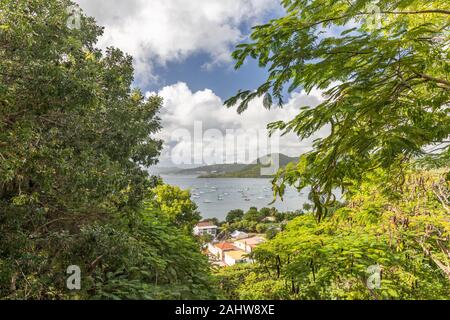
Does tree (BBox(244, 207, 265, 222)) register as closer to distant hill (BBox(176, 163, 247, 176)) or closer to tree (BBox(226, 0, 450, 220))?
distant hill (BBox(176, 163, 247, 176))

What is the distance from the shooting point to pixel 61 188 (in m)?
5.54

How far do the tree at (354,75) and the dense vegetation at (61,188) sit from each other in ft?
10.0

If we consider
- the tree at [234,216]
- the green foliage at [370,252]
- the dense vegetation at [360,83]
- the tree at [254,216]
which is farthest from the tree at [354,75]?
the tree at [234,216]

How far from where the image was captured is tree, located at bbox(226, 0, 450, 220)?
2.55 metres

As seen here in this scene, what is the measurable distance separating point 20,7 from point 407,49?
5.07 meters

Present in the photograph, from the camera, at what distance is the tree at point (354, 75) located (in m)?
2.55

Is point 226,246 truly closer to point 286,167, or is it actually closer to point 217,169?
point 217,169

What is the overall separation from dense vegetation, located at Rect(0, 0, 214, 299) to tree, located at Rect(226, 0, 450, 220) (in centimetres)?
305

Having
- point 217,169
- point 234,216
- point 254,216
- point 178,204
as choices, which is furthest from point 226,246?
point 178,204

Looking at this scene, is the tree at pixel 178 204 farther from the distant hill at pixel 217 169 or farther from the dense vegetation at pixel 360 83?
the distant hill at pixel 217 169

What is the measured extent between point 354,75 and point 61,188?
17.8 feet

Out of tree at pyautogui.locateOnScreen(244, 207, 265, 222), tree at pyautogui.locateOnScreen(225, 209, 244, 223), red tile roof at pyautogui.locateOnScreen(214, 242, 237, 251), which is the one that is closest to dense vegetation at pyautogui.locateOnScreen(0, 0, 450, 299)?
red tile roof at pyautogui.locateOnScreen(214, 242, 237, 251)

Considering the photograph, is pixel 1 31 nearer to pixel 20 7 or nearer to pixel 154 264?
pixel 20 7
